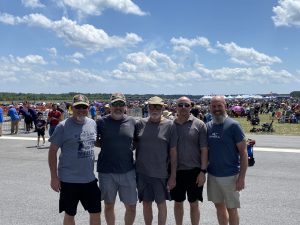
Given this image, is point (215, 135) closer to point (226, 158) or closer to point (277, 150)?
point (226, 158)

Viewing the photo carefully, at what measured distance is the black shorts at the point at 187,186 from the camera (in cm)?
464

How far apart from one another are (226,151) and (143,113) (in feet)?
80.2

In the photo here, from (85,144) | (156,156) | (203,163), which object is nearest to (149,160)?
(156,156)

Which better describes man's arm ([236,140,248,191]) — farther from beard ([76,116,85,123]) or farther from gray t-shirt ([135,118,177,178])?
beard ([76,116,85,123])

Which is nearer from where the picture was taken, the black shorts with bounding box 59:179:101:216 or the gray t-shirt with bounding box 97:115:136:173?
the black shorts with bounding box 59:179:101:216

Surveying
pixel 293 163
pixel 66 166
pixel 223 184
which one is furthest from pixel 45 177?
pixel 293 163

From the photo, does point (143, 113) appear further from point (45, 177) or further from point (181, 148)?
point (181, 148)

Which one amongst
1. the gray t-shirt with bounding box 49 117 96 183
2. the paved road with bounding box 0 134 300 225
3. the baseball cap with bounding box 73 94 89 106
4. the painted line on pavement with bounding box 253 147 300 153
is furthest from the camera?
the painted line on pavement with bounding box 253 147 300 153

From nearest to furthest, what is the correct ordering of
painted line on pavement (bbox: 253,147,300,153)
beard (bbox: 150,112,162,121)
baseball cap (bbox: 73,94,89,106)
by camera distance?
1. baseball cap (bbox: 73,94,89,106)
2. beard (bbox: 150,112,162,121)
3. painted line on pavement (bbox: 253,147,300,153)

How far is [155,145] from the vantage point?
4.49 meters

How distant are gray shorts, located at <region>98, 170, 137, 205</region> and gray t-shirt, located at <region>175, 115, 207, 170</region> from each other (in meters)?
0.63

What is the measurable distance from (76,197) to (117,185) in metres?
0.54

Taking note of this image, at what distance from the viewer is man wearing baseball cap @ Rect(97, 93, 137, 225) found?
4.45 m

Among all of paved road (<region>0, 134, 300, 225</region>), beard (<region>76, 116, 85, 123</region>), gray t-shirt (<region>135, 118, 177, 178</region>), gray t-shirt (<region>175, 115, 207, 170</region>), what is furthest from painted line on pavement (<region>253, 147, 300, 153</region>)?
beard (<region>76, 116, 85, 123</region>)
